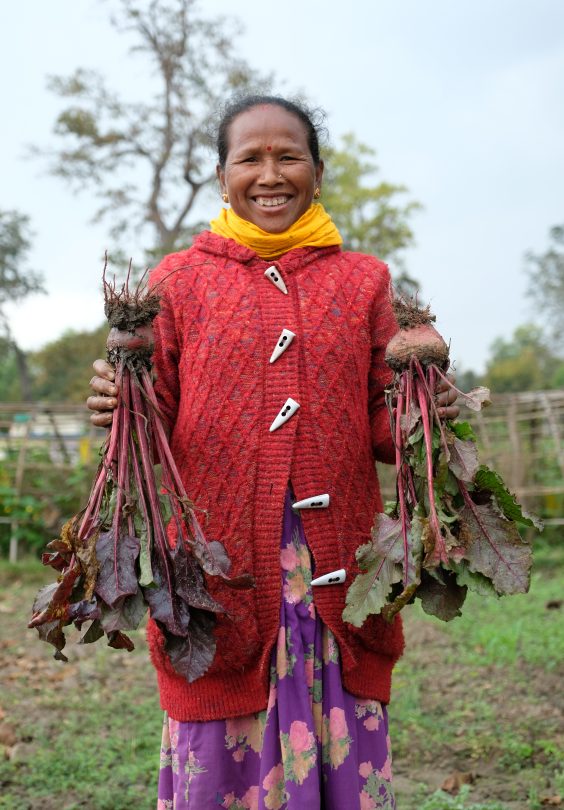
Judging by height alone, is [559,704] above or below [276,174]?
below

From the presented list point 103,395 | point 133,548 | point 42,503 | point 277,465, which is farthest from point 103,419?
point 42,503

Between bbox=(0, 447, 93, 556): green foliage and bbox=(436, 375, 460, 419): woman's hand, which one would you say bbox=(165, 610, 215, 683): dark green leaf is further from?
bbox=(0, 447, 93, 556): green foliage

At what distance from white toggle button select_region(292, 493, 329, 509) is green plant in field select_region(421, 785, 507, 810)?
1.50 metres

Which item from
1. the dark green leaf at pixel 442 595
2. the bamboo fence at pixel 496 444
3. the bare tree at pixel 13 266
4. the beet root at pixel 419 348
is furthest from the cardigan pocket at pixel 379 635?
the bare tree at pixel 13 266

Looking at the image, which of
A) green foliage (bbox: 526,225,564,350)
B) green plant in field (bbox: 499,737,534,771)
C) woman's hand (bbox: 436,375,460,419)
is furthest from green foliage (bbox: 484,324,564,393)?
woman's hand (bbox: 436,375,460,419)

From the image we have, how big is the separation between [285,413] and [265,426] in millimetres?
56

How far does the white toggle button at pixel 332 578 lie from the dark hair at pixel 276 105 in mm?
1078

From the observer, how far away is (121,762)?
3.38m

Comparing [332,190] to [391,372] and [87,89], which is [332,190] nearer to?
[87,89]

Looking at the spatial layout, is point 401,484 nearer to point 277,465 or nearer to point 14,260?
point 277,465

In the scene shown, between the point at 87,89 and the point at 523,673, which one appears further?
the point at 87,89

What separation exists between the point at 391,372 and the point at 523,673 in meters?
2.75

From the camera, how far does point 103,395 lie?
187 centimetres

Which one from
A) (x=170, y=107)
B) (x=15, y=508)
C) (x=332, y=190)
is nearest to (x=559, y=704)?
(x=15, y=508)
